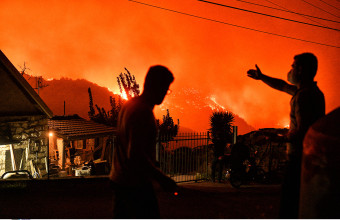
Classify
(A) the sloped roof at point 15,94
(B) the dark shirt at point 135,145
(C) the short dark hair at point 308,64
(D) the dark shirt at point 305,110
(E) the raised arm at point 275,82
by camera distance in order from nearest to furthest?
(B) the dark shirt at point 135,145
(D) the dark shirt at point 305,110
(C) the short dark hair at point 308,64
(E) the raised arm at point 275,82
(A) the sloped roof at point 15,94

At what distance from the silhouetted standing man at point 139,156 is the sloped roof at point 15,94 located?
9633mm

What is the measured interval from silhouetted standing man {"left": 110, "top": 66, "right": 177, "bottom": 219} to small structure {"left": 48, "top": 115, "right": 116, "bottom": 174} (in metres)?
7.77

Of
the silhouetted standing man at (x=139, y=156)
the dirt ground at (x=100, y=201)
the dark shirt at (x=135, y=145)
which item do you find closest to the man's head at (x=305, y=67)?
the silhouetted standing man at (x=139, y=156)

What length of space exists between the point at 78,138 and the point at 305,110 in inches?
477

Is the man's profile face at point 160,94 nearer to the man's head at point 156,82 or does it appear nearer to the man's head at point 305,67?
the man's head at point 156,82

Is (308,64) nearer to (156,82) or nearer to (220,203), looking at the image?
(156,82)

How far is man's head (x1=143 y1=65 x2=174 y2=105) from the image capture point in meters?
2.46

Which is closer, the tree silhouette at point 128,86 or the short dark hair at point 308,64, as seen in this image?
the short dark hair at point 308,64

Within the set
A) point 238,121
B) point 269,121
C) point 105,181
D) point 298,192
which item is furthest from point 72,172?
point 238,121

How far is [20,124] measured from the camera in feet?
37.7

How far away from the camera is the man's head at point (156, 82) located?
8.07 ft

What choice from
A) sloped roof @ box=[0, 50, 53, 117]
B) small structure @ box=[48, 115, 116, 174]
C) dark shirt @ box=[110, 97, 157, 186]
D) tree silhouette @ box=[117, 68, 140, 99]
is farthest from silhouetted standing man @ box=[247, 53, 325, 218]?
tree silhouette @ box=[117, 68, 140, 99]

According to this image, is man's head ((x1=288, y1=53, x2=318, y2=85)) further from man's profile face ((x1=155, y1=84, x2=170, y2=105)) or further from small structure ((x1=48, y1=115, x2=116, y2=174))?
small structure ((x1=48, y1=115, x2=116, y2=174))

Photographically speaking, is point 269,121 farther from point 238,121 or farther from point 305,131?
point 305,131
